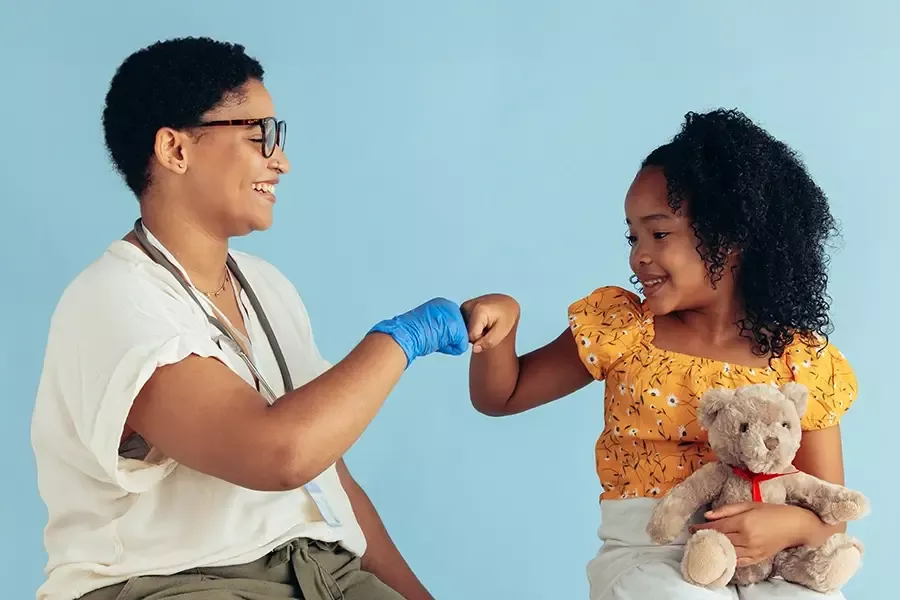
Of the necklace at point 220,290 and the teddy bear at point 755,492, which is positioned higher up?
the necklace at point 220,290

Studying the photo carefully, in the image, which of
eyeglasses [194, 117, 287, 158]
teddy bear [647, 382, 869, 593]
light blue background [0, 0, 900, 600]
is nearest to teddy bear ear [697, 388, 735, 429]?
teddy bear [647, 382, 869, 593]

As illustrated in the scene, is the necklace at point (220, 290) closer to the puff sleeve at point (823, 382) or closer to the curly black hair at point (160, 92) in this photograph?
the curly black hair at point (160, 92)

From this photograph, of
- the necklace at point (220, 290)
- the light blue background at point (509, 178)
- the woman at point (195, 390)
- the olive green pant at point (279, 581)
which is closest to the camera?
the woman at point (195, 390)

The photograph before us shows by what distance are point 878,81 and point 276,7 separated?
5.33 ft

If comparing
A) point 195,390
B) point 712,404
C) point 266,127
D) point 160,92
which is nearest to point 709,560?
point 712,404

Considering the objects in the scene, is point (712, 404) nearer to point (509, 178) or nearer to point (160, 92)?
point (160, 92)

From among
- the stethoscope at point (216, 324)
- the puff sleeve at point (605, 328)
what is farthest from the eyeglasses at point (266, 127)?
the puff sleeve at point (605, 328)

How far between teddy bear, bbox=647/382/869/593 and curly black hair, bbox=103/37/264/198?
935 millimetres

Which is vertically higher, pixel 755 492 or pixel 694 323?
pixel 694 323

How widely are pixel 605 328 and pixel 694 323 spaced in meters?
0.17

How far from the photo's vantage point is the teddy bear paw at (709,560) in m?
1.79

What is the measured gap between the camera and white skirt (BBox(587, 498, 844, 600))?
5.94ft

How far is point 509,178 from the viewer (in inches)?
121

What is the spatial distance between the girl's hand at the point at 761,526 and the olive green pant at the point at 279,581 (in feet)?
1.86
